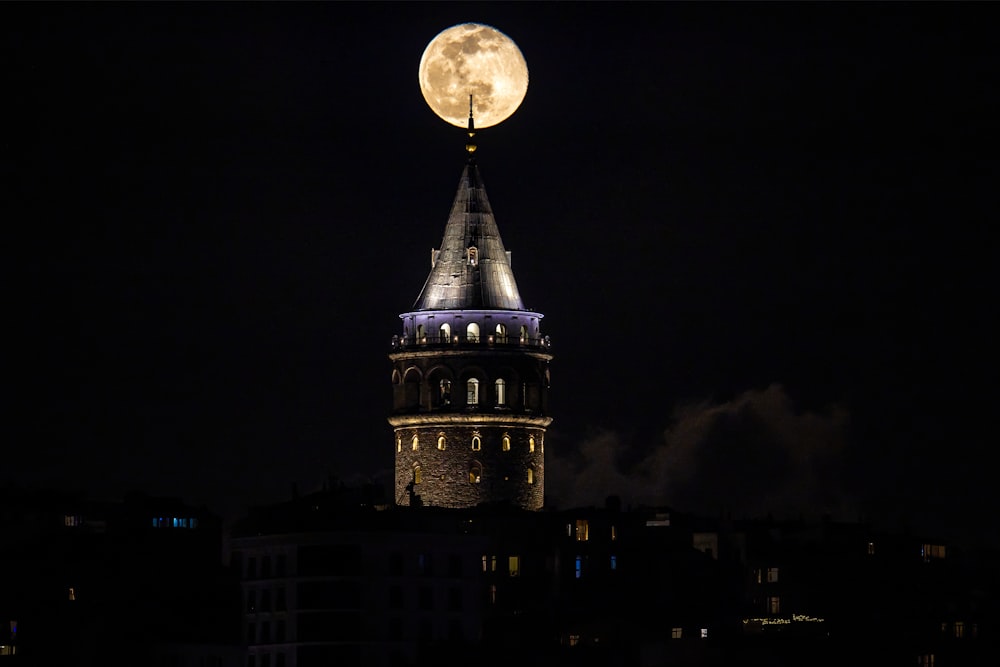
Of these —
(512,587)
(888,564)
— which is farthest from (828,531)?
(512,587)

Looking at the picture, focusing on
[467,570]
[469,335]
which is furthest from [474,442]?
[467,570]

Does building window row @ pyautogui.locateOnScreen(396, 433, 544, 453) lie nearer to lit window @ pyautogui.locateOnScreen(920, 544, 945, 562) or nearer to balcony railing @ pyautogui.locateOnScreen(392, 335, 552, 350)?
balcony railing @ pyautogui.locateOnScreen(392, 335, 552, 350)

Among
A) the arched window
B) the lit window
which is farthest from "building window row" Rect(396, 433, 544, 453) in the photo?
the lit window

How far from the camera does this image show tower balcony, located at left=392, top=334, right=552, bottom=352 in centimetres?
10425

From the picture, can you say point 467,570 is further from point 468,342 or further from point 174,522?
point 174,522

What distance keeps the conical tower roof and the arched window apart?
235 centimetres

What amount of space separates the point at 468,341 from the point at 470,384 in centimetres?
135

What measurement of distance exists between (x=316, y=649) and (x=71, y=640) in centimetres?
822

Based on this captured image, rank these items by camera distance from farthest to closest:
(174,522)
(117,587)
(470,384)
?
(174,522) < (470,384) < (117,587)

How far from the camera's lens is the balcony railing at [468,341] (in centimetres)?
10425

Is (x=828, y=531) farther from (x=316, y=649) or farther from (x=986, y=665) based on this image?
(x=316, y=649)

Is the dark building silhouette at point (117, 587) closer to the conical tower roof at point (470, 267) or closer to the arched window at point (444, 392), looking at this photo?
the arched window at point (444, 392)

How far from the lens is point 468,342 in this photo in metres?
104

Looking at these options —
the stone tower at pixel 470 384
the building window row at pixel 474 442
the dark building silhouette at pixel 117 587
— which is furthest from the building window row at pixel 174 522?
the building window row at pixel 474 442
